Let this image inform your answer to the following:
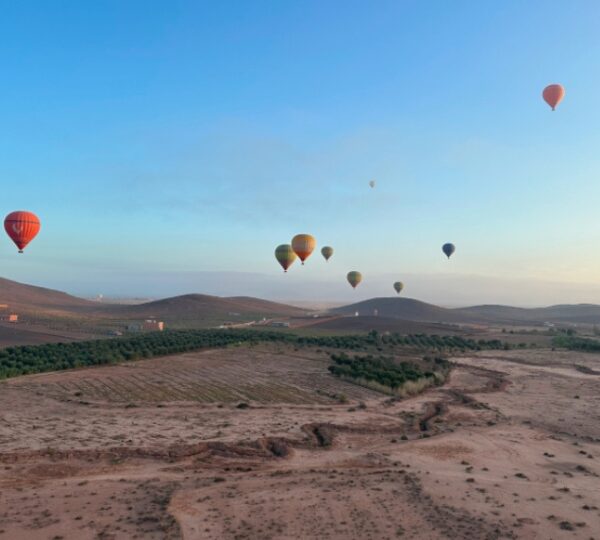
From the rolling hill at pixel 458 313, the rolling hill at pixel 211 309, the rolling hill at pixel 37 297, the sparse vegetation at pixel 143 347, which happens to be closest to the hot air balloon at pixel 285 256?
the sparse vegetation at pixel 143 347

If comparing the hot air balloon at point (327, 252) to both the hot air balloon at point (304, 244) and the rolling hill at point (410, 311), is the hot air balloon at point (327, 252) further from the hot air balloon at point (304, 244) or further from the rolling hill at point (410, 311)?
the rolling hill at point (410, 311)

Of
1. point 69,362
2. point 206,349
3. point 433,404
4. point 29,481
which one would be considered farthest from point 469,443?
point 206,349

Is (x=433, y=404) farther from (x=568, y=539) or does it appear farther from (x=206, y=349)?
(x=206, y=349)

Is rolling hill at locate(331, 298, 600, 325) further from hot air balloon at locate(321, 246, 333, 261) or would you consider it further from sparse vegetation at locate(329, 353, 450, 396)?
sparse vegetation at locate(329, 353, 450, 396)

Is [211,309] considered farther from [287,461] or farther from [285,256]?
[287,461]

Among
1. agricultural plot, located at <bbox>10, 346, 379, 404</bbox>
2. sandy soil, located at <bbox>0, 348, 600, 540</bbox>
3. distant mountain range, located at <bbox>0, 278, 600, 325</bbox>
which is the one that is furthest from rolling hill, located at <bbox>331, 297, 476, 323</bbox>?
sandy soil, located at <bbox>0, 348, 600, 540</bbox>

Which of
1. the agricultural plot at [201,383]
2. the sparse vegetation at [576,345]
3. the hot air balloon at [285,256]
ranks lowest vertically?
the agricultural plot at [201,383]

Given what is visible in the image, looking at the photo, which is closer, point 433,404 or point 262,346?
point 433,404
